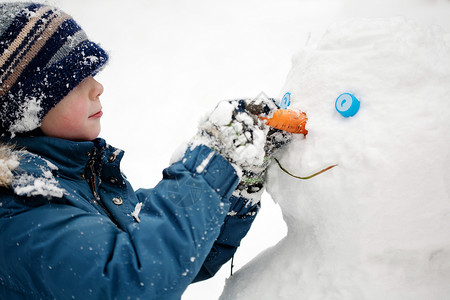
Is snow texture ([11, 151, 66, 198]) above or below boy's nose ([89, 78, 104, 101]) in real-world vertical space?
above

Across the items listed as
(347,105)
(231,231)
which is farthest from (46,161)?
(347,105)

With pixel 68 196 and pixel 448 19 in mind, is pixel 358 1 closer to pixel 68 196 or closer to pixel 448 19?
pixel 448 19

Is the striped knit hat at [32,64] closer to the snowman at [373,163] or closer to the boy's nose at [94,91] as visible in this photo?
the boy's nose at [94,91]

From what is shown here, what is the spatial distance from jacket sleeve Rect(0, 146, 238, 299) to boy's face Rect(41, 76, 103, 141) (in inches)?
7.0

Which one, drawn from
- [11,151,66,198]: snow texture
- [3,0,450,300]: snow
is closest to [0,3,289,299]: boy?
[11,151,66,198]: snow texture

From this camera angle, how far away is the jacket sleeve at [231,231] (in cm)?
93

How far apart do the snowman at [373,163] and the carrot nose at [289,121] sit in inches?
0.9

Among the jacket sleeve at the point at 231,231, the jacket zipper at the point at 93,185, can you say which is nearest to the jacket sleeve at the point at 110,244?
the jacket zipper at the point at 93,185

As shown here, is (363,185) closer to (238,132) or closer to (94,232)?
(238,132)

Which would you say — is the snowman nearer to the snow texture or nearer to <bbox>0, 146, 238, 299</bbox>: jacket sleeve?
<bbox>0, 146, 238, 299</bbox>: jacket sleeve

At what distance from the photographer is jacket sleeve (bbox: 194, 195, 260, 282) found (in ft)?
3.04

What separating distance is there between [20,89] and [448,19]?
1574mm

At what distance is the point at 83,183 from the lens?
79cm

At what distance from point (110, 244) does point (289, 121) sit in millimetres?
458
